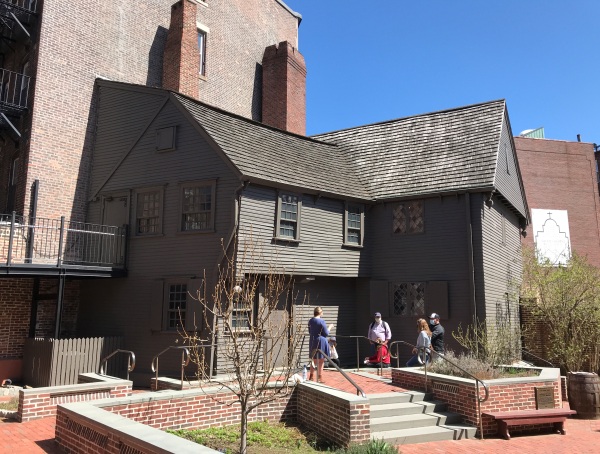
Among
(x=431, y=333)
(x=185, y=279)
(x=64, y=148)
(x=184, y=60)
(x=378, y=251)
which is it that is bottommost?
(x=431, y=333)

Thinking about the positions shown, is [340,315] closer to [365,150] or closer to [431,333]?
[431,333]

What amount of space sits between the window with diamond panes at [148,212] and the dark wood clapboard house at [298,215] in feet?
0.15

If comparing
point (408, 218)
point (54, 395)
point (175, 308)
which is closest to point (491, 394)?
point (408, 218)

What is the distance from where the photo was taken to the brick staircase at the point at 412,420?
32.2ft

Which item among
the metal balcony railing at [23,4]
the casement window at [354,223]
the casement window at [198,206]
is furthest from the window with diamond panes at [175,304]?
the metal balcony railing at [23,4]

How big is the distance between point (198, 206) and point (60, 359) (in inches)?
215

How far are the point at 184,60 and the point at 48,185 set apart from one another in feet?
23.5

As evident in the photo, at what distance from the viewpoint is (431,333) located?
14.6 m

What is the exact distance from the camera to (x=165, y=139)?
53.1ft

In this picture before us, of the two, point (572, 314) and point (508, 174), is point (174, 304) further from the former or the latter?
point (508, 174)

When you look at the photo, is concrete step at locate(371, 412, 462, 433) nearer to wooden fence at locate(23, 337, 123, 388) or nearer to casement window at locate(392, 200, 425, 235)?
casement window at locate(392, 200, 425, 235)

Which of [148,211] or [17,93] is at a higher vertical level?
[17,93]

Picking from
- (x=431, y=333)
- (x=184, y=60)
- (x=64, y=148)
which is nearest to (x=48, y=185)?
(x=64, y=148)

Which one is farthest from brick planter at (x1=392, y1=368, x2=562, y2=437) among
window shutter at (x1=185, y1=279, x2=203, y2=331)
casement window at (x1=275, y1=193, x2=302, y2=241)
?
window shutter at (x1=185, y1=279, x2=203, y2=331)
